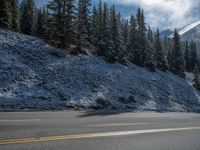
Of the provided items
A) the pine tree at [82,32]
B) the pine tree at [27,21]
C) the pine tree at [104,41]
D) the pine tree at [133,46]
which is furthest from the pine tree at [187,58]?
the pine tree at [27,21]

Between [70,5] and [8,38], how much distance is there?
11150mm

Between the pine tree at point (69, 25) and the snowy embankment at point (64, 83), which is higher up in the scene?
the pine tree at point (69, 25)

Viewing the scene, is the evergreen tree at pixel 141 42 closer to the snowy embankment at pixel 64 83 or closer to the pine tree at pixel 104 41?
the pine tree at pixel 104 41

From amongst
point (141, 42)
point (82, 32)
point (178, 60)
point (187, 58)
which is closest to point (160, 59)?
point (178, 60)

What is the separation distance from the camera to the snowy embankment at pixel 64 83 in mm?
28578

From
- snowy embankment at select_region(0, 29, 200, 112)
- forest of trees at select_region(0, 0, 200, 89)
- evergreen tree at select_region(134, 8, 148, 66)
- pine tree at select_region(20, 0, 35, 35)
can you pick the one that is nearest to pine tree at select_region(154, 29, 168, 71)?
forest of trees at select_region(0, 0, 200, 89)

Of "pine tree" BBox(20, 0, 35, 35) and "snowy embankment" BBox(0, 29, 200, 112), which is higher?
"pine tree" BBox(20, 0, 35, 35)

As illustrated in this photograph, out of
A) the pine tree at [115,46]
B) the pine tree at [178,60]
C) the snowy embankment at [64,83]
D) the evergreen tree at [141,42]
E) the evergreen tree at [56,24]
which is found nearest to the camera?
the snowy embankment at [64,83]

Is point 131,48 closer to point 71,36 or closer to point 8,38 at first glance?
point 71,36

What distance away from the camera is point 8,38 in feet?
136

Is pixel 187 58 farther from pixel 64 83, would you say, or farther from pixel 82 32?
pixel 64 83

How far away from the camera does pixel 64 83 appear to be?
35250mm

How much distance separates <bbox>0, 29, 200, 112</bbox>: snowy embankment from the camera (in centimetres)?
2858

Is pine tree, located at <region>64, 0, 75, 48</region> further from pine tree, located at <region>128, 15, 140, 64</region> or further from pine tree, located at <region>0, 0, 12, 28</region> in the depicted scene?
pine tree, located at <region>128, 15, 140, 64</region>
